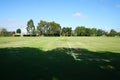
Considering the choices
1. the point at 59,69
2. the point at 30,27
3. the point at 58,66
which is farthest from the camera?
the point at 30,27

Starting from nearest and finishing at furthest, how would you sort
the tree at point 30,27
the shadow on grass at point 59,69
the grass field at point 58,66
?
the shadow on grass at point 59,69
the grass field at point 58,66
the tree at point 30,27

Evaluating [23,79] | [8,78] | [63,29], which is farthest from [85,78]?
[63,29]

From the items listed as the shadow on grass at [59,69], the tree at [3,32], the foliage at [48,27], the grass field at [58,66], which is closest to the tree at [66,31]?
the foliage at [48,27]

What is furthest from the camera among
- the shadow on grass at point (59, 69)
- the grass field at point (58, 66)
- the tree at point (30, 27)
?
the tree at point (30, 27)

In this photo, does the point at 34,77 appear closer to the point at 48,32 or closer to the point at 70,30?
the point at 48,32

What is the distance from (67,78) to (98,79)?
111cm

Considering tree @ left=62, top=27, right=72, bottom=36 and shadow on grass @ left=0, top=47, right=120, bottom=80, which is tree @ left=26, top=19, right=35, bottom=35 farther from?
shadow on grass @ left=0, top=47, right=120, bottom=80

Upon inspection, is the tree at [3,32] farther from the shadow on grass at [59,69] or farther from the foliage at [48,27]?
the shadow on grass at [59,69]

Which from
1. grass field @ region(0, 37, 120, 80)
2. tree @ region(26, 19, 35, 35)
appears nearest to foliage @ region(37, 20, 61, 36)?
tree @ region(26, 19, 35, 35)

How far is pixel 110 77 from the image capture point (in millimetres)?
8336

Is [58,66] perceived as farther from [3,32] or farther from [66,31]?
[66,31]

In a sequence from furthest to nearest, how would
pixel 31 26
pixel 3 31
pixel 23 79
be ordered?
pixel 3 31
pixel 31 26
pixel 23 79

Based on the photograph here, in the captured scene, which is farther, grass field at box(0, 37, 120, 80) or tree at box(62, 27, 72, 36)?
tree at box(62, 27, 72, 36)


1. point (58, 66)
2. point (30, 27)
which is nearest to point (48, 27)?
point (30, 27)
